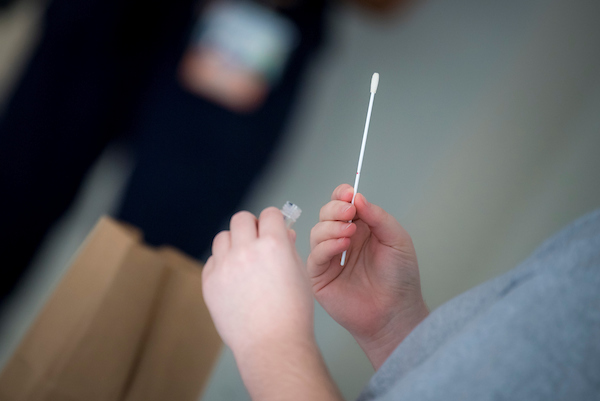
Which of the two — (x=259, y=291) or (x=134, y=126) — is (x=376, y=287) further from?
(x=134, y=126)

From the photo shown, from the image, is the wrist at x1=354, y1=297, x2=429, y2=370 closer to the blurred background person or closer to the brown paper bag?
the brown paper bag

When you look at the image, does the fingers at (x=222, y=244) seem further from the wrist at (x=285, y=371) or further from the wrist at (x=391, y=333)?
the wrist at (x=391, y=333)

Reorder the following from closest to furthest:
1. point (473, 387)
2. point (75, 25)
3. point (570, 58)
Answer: point (473, 387)
point (75, 25)
point (570, 58)

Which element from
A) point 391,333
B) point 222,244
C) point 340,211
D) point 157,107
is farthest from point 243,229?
point 157,107

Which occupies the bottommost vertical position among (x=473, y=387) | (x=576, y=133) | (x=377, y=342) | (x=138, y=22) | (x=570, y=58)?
(x=377, y=342)

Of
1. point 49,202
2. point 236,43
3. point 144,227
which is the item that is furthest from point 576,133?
point 49,202

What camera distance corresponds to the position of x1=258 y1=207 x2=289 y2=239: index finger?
1.13 feet

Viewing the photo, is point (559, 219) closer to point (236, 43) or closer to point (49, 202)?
point (236, 43)

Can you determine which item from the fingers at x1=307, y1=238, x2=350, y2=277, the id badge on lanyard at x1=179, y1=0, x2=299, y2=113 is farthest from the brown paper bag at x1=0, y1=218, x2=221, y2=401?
the id badge on lanyard at x1=179, y1=0, x2=299, y2=113

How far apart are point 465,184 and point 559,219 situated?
17 centimetres

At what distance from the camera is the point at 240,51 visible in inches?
34.0

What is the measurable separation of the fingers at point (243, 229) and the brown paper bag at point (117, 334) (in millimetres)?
260

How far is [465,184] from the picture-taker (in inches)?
31.8

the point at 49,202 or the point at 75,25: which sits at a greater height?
the point at 75,25
